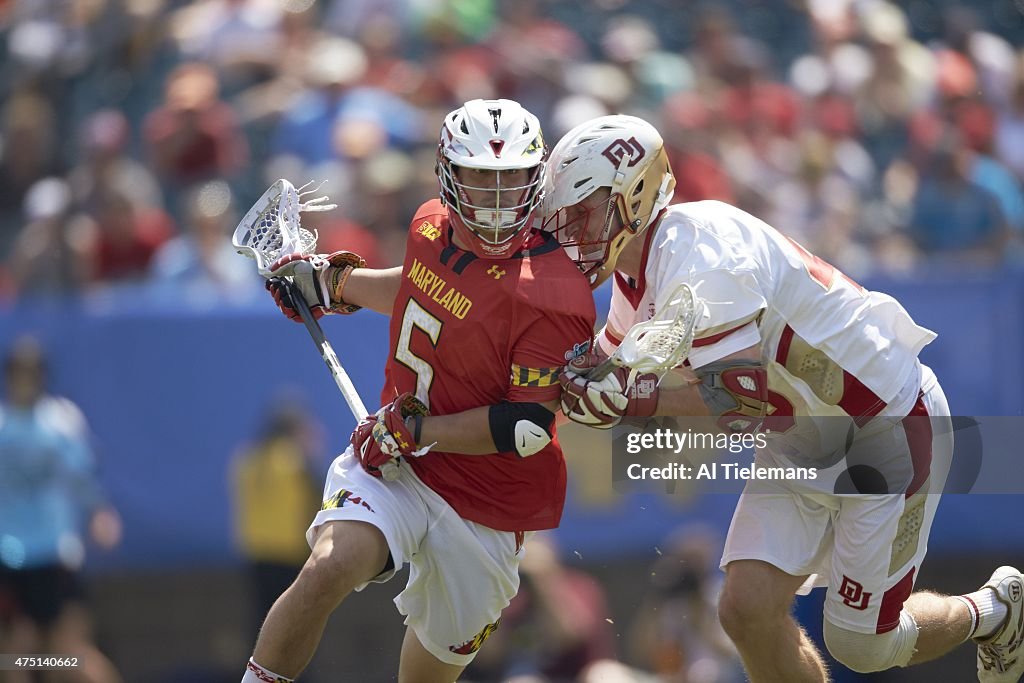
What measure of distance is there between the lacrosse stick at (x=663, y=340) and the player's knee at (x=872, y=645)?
1.24m

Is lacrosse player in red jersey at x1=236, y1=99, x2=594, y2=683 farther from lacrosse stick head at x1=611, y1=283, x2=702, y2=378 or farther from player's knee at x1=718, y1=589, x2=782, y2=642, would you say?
player's knee at x1=718, y1=589, x2=782, y2=642

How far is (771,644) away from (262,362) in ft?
10.6

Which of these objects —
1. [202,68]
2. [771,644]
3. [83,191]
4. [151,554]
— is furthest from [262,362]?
[771,644]

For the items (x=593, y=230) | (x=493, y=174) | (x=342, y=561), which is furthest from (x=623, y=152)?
(x=342, y=561)

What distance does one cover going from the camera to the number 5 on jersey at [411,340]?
421cm

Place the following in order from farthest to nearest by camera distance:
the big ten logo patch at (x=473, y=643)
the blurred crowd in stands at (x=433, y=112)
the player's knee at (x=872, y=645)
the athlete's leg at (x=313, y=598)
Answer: the blurred crowd in stands at (x=433, y=112), the player's knee at (x=872, y=645), the big ten logo patch at (x=473, y=643), the athlete's leg at (x=313, y=598)

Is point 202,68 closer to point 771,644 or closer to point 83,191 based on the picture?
point 83,191

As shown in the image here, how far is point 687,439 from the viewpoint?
4.67m

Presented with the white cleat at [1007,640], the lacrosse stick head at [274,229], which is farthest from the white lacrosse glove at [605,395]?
the white cleat at [1007,640]

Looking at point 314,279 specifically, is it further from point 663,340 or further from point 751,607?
point 751,607

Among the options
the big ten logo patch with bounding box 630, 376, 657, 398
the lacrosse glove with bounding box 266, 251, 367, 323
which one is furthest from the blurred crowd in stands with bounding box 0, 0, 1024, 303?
the big ten logo patch with bounding box 630, 376, 657, 398

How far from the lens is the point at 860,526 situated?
448 cm

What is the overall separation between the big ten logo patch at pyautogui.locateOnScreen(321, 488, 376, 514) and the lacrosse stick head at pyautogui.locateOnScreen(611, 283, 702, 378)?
2.91 feet

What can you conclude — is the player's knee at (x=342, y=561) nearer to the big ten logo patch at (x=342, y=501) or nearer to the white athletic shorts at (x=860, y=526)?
Answer: the big ten logo patch at (x=342, y=501)
